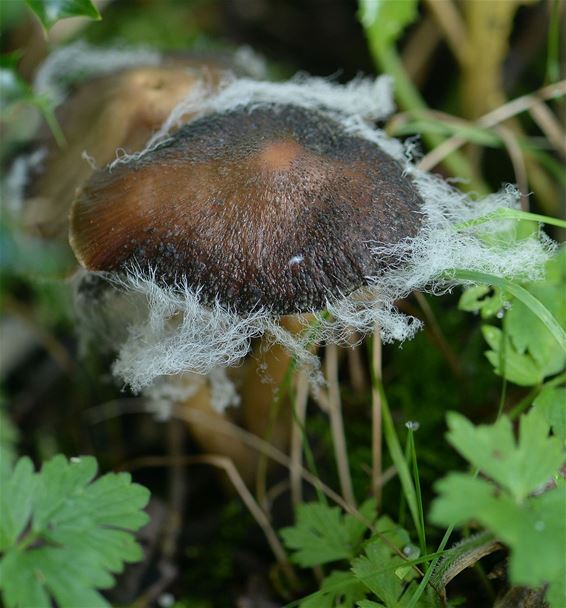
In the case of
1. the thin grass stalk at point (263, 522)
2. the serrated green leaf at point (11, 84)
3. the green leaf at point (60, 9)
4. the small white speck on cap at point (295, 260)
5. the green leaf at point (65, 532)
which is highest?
the green leaf at point (60, 9)

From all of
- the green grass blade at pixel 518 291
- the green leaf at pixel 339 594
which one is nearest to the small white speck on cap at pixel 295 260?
the green grass blade at pixel 518 291

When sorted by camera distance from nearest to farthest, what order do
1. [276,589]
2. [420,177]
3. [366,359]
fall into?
1. [420,177]
2. [276,589]
3. [366,359]

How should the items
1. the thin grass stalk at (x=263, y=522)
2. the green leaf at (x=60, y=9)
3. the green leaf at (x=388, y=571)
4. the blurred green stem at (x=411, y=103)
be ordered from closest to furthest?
the green leaf at (x=388, y=571) < the green leaf at (x=60, y=9) < the thin grass stalk at (x=263, y=522) < the blurred green stem at (x=411, y=103)

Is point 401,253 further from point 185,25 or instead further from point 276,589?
point 185,25

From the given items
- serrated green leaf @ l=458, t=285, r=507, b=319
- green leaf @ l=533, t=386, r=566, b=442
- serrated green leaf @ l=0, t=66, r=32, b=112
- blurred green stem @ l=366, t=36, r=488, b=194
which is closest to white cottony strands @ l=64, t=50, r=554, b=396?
serrated green leaf @ l=458, t=285, r=507, b=319

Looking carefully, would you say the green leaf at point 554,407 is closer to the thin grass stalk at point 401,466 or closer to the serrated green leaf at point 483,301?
Result: the serrated green leaf at point 483,301

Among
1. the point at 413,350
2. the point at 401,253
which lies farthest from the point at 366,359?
the point at 401,253
